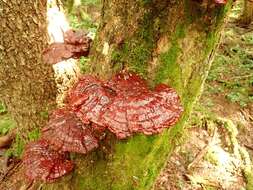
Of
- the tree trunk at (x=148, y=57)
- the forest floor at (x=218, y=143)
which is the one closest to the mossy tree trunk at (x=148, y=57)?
the tree trunk at (x=148, y=57)

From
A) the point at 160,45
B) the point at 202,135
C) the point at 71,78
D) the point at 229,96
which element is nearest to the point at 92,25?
the point at 229,96

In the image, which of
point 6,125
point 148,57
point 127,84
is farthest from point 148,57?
point 6,125

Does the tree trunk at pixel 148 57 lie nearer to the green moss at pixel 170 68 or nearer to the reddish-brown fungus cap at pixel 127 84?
the green moss at pixel 170 68

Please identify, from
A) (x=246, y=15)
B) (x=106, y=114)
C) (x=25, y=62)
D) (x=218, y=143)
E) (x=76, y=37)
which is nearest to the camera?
(x=106, y=114)

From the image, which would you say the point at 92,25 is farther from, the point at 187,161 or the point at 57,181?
the point at 57,181

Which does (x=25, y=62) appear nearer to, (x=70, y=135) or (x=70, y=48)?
(x=70, y=48)

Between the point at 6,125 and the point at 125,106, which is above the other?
the point at 125,106

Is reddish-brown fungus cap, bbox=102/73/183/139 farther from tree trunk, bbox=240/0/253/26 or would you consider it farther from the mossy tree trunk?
tree trunk, bbox=240/0/253/26
